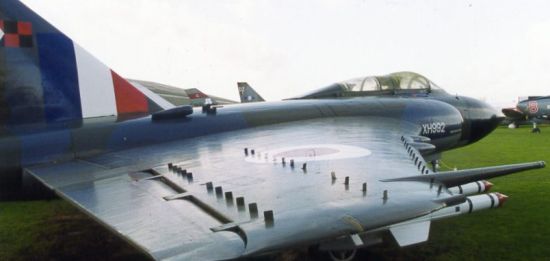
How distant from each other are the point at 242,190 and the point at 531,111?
3161 centimetres

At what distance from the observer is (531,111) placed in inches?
1160

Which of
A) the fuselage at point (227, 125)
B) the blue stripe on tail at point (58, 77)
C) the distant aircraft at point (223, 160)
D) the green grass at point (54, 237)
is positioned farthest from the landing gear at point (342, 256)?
the blue stripe on tail at point (58, 77)

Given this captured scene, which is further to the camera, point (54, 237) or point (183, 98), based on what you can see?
point (183, 98)

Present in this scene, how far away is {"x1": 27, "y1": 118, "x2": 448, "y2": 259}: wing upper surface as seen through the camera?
2.37 meters

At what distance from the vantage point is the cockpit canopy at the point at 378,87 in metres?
9.06

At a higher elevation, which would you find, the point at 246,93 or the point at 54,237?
the point at 246,93

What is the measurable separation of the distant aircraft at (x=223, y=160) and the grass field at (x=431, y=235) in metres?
0.42

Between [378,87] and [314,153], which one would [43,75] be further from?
[378,87]

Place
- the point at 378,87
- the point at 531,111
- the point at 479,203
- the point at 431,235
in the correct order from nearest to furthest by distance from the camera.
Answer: the point at 431,235 < the point at 479,203 < the point at 378,87 < the point at 531,111

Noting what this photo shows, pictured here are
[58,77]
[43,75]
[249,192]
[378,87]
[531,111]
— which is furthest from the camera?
[531,111]

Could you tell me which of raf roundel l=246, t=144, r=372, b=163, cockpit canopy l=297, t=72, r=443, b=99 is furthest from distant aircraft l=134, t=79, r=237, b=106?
raf roundel l=246, t=144, r=372, b=163

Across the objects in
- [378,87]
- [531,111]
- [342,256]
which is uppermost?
[378,87]

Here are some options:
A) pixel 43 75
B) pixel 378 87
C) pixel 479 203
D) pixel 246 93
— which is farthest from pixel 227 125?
pixel 246 93

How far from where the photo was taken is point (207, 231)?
2.47 m
